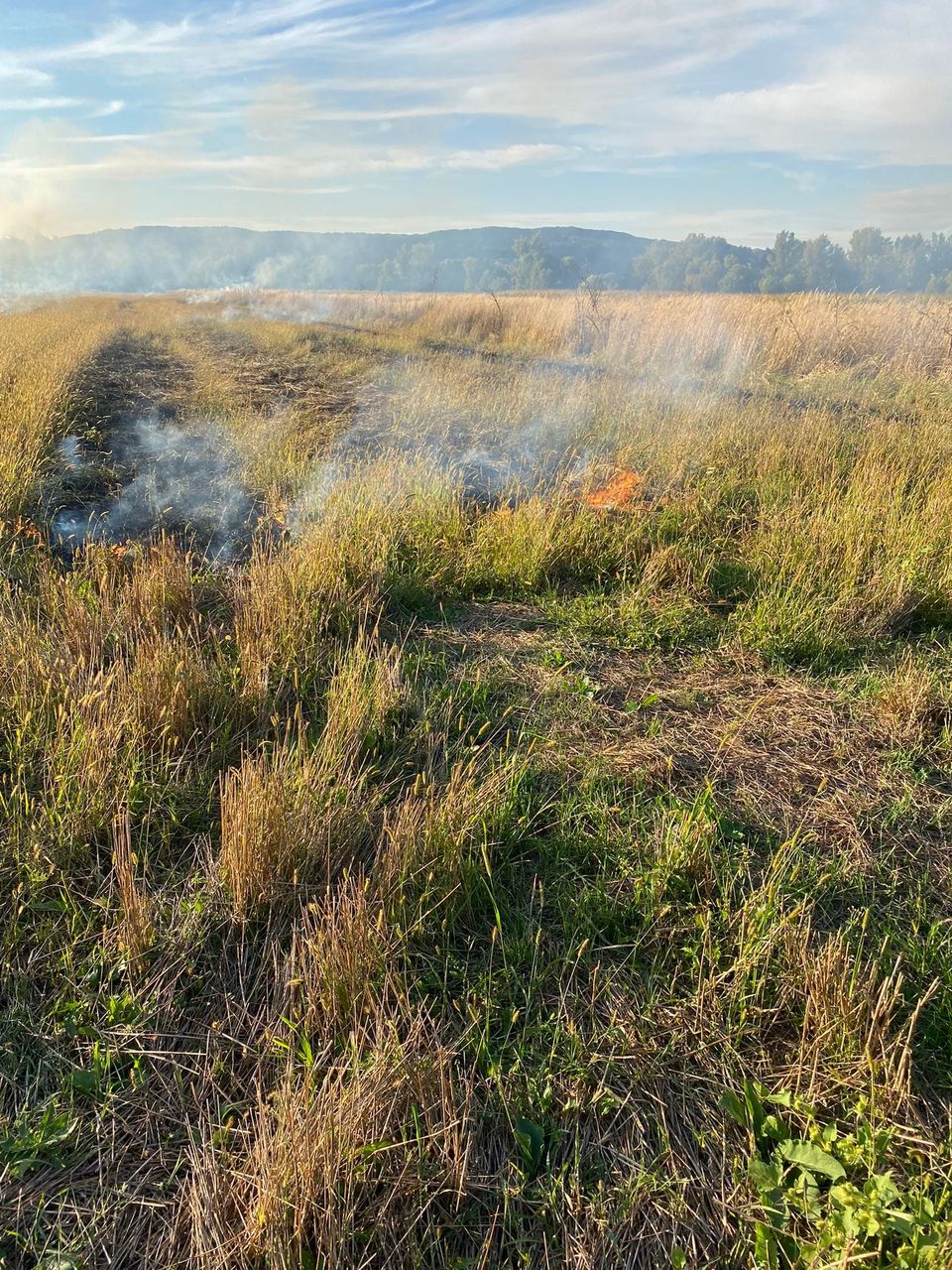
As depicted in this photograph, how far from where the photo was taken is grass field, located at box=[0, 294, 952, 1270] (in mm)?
1744

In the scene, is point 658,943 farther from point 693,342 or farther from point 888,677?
point 693,342

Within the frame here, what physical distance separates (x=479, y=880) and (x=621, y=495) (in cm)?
406

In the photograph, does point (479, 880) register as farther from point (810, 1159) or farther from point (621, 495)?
point (621, 495)

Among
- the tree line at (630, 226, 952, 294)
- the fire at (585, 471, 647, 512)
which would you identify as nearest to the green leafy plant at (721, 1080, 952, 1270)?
the fire at (585, 471, 647, 512)

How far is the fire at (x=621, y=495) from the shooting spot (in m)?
5.64

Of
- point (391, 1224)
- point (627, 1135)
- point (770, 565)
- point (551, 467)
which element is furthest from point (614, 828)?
point (551, 467)

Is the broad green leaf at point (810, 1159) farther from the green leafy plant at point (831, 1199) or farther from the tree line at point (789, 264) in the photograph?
the tree line at point (789, 264)

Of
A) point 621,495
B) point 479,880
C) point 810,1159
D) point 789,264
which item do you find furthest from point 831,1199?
point 789,264

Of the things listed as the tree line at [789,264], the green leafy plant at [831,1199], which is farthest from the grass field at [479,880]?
the tree line at [789,264]

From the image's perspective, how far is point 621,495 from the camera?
5.93 metres

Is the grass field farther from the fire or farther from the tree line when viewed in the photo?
the tree line

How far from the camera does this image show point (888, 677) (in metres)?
3.88

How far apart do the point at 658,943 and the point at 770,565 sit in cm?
316

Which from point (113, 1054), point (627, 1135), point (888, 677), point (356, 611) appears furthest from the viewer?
point (356, 611)
